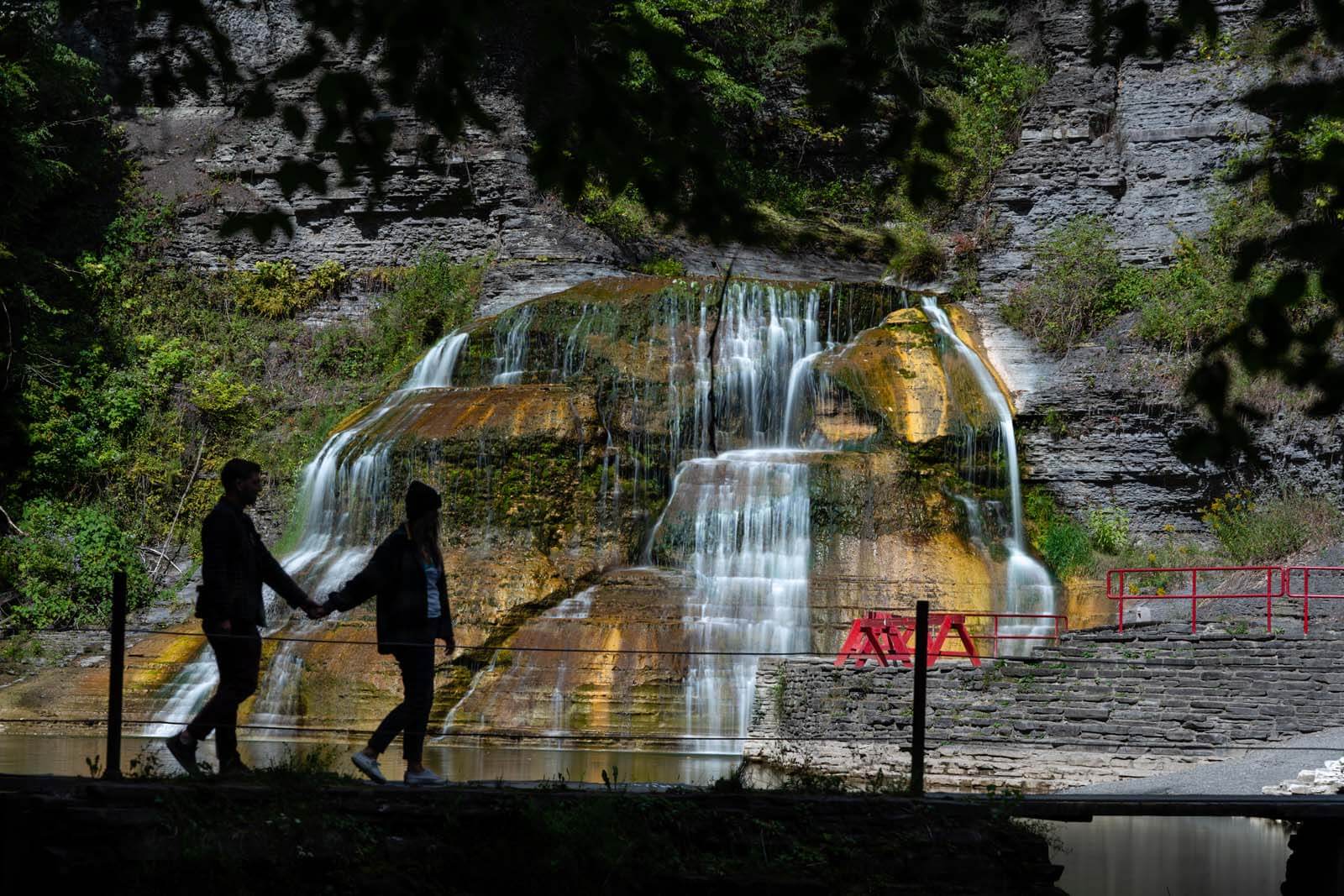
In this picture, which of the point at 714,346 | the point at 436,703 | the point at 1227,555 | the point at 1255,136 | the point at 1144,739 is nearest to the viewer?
the point at 1144,739

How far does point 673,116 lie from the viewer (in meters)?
4.14

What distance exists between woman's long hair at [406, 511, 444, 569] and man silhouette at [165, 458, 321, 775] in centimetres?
60

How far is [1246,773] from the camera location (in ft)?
37.2

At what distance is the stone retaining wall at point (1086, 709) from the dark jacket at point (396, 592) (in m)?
6.45

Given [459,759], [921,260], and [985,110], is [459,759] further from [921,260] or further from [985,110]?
[985,110]

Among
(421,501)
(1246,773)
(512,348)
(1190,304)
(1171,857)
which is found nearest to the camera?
(421,501)

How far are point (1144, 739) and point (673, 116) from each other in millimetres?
10956

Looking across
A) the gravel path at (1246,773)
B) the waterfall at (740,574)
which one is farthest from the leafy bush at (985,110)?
the gravel path at (1246,773)

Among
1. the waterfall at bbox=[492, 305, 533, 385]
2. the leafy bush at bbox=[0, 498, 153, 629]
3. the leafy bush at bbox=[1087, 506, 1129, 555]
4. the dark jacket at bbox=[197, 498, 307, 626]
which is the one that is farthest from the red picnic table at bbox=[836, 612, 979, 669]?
the leafy bush at bbox=[0, 498, 153, 629]

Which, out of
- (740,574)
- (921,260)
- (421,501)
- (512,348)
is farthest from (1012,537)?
(421,501)

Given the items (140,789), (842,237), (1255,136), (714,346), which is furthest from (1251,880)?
(842,237)

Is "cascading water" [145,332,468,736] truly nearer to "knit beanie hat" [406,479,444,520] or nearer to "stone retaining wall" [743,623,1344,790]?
"stone retaining wall" [743,623,1344,790]

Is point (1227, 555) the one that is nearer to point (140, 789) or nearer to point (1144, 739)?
point (1144, 739)

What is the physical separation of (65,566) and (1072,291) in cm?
1668
